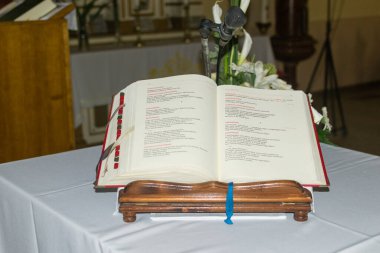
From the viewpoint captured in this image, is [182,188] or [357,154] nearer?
[182,188]

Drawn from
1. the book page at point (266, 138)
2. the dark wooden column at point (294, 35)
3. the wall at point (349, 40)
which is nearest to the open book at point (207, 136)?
the book page at point (266, 138)

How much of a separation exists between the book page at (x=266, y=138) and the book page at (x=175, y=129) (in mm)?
30

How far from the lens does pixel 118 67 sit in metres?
3.98

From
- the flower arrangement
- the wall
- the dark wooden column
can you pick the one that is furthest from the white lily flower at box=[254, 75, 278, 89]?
the wall

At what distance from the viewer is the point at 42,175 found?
145cm

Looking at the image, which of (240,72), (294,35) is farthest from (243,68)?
(294,35)

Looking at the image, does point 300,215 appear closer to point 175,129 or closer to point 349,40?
point 175,129

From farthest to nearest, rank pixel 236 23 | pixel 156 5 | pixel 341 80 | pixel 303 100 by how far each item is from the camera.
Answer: pixel 341 80 → pixel 156 5 → pixel 303 100 → pixel 236 23

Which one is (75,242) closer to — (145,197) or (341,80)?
(145,197)

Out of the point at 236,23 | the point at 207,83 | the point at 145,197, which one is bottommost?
the point at 145,197

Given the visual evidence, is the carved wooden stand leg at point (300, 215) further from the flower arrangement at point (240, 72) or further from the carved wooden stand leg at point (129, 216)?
the flower arrangement at point (240, 72)

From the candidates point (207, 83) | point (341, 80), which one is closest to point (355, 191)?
point (207, 83)

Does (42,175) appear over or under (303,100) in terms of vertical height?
under

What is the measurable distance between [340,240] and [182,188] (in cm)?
30
